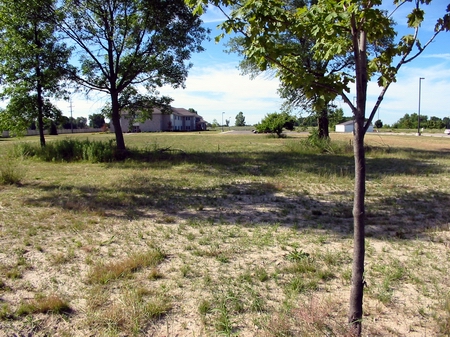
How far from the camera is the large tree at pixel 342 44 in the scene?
252 centimetres

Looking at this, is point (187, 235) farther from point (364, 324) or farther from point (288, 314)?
point (364, 324)

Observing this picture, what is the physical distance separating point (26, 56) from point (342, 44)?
15.9m

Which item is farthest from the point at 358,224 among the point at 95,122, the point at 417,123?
the point at 95,122

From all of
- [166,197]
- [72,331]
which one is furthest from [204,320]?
[166,197]

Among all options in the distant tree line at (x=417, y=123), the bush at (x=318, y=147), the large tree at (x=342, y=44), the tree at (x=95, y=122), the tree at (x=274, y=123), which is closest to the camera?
the large tree at (x=342, y=44)

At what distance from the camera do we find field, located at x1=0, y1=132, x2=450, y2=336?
3.09 m

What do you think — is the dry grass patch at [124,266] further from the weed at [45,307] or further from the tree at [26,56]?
the tree at [26,56]

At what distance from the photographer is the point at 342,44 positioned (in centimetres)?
271

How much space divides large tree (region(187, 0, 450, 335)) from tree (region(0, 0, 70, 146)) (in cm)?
1445

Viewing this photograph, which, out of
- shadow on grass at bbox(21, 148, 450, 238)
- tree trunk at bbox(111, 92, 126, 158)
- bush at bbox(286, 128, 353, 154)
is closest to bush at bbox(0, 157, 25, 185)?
shadow on grass at bbox(21, 148, 450, 238)

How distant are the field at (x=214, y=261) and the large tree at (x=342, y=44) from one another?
806 mm

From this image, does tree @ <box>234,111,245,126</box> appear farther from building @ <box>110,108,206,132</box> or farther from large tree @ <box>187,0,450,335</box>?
large tree @ <box>187,0,450,335</box>

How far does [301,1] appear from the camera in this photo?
1784 cm

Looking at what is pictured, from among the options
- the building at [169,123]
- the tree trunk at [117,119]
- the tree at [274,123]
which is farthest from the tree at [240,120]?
the tree trunk at [117,119]
